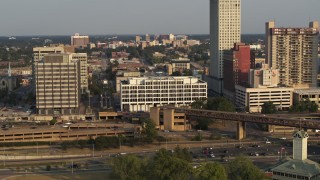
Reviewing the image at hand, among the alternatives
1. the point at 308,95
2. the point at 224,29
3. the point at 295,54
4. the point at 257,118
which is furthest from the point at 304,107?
the point at 224,29

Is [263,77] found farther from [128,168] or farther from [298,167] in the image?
[128,168]

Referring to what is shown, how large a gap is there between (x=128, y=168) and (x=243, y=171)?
6600 millimetres

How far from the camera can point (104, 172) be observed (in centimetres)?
3553

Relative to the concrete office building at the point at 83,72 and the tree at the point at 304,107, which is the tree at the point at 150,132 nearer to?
the tree at the point at 304,107

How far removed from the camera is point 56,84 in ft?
182

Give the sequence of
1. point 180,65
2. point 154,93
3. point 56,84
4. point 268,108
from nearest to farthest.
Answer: point 268,108 < point 56,84 < point 154,93 < point 180,65

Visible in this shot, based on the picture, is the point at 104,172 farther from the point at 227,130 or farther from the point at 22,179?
the point at 227,130

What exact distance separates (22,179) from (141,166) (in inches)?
321

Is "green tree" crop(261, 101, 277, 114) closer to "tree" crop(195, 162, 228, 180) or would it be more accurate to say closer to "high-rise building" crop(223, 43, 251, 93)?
"high-rise building" crop(223, 43, 251, 93)

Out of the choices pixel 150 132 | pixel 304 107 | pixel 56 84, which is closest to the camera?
pixel 150 132

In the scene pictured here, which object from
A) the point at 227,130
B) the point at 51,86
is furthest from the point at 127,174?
the point at 51,86

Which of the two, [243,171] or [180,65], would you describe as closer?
[243,171]

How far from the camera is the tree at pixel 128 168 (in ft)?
100

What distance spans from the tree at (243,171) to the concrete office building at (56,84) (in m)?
29.2
